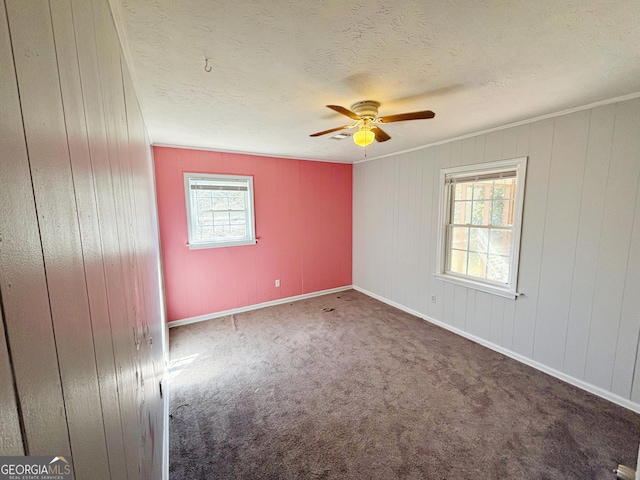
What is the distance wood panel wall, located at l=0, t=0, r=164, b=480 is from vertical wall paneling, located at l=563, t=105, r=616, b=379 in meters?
3.29

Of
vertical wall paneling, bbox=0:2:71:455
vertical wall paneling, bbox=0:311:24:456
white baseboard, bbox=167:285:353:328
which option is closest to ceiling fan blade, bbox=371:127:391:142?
vertical wall paneling, bbox=0:2:71:455

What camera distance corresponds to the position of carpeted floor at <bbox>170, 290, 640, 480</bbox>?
5.63 ft

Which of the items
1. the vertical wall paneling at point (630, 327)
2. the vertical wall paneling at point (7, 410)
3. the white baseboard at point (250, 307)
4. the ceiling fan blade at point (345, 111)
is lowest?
the white baseboard at point (250, 307)

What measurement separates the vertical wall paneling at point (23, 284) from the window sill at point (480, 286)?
137 inches

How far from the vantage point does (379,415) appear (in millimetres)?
2105

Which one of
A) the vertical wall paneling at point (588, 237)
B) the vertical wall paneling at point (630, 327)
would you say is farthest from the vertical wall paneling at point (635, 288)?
the vertical wall paneling at point (588, 237)

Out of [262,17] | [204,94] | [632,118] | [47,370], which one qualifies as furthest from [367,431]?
[632,118]

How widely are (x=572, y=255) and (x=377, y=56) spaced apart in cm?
246

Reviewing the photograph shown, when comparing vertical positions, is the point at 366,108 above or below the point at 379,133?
above

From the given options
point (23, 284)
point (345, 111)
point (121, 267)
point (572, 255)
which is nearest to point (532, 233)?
point (572, 255)

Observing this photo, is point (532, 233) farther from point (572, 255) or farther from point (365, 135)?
point (365, 135)

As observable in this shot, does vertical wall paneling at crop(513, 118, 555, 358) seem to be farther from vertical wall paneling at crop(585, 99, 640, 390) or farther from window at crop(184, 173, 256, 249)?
window at crop(184, 173, 256, 249)

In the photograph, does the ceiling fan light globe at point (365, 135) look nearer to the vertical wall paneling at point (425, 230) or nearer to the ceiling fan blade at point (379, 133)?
the ceiling fan blade at point (379, 133)

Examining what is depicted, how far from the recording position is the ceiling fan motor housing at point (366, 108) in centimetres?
210
